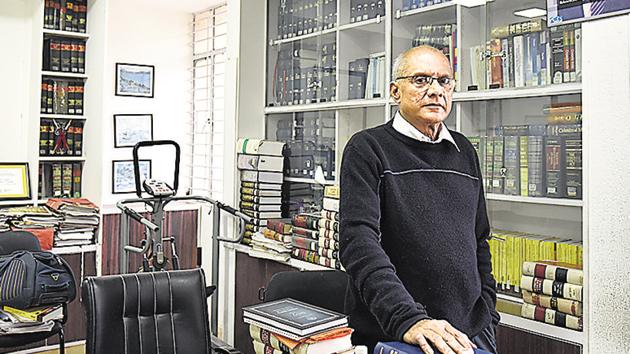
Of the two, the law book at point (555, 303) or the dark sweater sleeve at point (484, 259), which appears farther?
the law book at point (555, 303)

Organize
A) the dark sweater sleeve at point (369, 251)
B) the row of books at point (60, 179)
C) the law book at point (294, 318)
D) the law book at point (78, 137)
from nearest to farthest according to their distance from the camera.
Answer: the dark sweater sleeve at point (369, 251) → the law book at point (294, 318) → the row of books at point (60, 179) → the law book at point (78, 137)

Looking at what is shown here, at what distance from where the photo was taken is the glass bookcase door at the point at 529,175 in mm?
2691

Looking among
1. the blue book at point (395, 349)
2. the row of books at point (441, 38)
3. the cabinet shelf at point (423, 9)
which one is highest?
the cabinet shelf at point (423, 9)

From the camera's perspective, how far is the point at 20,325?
3.56m

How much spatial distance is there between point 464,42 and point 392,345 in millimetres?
2166

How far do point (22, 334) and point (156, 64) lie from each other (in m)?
3.50

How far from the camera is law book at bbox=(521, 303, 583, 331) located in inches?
Result: 99.6

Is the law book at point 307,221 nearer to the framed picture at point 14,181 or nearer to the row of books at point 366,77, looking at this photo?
the row of books at point 366,77

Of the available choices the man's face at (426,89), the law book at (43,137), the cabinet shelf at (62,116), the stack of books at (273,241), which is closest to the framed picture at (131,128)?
the cabinet shelf at (62,116)

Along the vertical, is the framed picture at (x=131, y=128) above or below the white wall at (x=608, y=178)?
above

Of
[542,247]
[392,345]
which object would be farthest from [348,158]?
[542,247]

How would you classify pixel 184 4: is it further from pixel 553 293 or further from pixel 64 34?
pixel 553 293

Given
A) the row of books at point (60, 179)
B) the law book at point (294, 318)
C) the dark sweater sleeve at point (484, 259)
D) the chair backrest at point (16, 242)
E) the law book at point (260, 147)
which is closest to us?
the law book at point (294, 318)

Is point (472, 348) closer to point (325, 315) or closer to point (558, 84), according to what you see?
point (325, 315)
